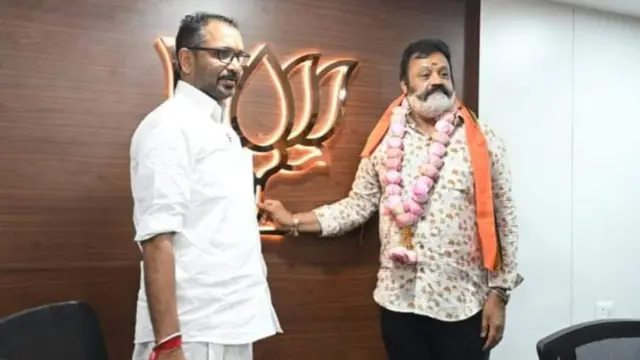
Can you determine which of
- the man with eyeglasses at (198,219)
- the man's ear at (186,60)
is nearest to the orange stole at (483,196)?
the man with eyeglasses at (198,219)

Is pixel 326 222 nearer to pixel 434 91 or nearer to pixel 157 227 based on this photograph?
pixel 434 91

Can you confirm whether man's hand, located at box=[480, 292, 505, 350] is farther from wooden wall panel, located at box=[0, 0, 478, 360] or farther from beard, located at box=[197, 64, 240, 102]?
beard, located at box=[197, 64, 240, 102]

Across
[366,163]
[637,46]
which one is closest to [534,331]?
[366,163]

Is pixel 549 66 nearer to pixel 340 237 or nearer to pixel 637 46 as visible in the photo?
pixel 637 46

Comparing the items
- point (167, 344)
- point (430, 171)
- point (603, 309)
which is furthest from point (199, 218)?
point (603, 309)

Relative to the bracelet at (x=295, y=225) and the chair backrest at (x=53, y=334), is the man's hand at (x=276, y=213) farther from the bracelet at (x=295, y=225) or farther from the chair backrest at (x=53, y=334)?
the chair backrest at (x=53, y=334)

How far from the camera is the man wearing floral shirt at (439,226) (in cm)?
228

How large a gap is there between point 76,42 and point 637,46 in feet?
8.48

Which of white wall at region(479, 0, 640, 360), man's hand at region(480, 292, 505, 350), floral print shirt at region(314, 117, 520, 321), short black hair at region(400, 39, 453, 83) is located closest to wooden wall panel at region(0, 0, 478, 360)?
short black hair at region(400, 39, 453, 83)

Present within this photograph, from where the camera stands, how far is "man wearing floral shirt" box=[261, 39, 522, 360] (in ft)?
7.47

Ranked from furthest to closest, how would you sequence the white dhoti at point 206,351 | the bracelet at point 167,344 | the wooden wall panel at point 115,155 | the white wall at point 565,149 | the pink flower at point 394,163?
1. the white wall at point 565,149
2. the pink flower at point 394,163
3. the wooden wall panel at point 115,155
4. the white dhoti at point 206,351
5. the bracelet at point 167,344

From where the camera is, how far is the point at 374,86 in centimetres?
257

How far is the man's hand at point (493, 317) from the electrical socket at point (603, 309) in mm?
1116

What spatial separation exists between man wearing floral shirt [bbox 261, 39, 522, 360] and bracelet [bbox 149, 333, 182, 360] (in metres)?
0.79
